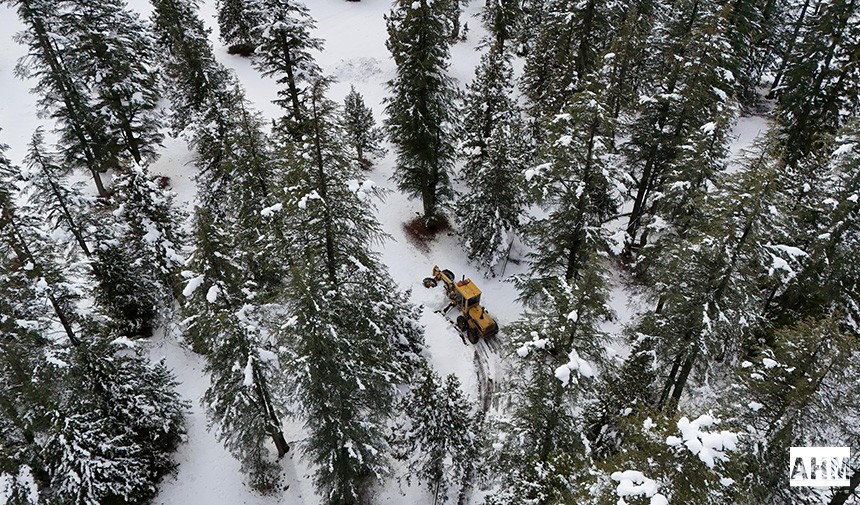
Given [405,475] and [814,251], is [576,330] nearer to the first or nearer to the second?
[405,475]

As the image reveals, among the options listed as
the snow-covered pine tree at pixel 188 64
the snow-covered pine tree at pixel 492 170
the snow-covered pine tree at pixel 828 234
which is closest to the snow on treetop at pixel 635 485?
the snow-covered pine tree at pixel 828 234

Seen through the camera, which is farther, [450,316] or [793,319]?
[450,316]

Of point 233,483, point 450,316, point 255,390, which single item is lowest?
point 233,483

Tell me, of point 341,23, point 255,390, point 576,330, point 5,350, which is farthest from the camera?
point 341,23

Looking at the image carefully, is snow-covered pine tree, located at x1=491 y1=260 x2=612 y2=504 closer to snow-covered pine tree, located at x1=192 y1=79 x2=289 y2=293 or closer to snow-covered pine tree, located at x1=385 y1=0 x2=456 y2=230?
snow-covered pine tree, located at x1=192 y1=79 x2=289 y2=293

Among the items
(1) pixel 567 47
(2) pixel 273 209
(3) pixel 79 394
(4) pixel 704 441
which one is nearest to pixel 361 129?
(1) pixel 567 47

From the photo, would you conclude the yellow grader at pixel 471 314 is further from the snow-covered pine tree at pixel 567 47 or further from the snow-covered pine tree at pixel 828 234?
the snow-covered pine tree at pixel 828 234

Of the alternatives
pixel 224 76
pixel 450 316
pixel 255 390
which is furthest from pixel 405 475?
pixel 224 76
